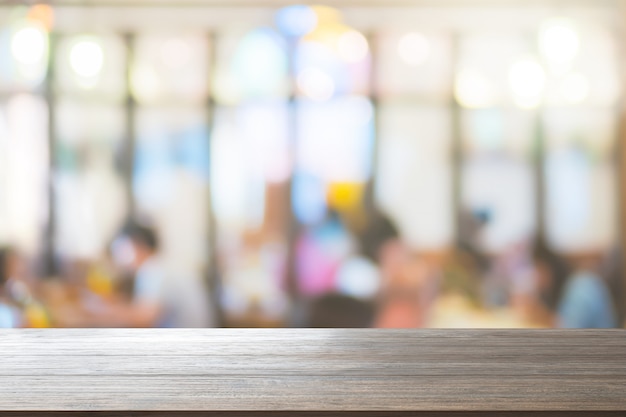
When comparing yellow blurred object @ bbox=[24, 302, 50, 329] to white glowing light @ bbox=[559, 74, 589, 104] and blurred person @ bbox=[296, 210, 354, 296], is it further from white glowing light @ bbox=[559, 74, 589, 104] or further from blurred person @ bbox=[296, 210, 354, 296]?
white glowing light @ bbox=[559, 74, 589, 104]

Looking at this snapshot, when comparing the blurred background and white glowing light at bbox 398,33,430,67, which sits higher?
white glowing light at bbox 398,33,430,67

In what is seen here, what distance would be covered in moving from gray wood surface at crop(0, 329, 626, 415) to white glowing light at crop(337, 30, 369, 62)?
5.15m

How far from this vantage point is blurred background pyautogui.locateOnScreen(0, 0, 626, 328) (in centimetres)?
513

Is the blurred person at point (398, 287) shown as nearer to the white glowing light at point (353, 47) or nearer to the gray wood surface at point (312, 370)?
the white glowing light at point (353, 47)

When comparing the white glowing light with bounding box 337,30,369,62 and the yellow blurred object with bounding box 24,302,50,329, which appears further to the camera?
the white glowing light with bounding box 337,30,369,62

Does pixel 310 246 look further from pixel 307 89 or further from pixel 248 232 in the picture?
pixel 307 89

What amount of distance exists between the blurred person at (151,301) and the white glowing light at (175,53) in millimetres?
1947

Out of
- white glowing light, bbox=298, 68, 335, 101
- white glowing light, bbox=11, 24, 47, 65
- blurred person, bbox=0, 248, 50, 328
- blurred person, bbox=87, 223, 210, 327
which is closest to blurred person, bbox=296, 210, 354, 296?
white glowing light, bbox=298, 68, 335, 101

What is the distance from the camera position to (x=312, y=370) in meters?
0.18

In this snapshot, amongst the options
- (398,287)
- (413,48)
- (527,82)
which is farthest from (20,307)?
(527,82)

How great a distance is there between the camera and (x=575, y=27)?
5211mm

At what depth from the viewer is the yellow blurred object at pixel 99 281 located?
14.3 ft

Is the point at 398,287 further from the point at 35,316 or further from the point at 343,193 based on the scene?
the point at 35,316

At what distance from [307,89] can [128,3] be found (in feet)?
4.87
